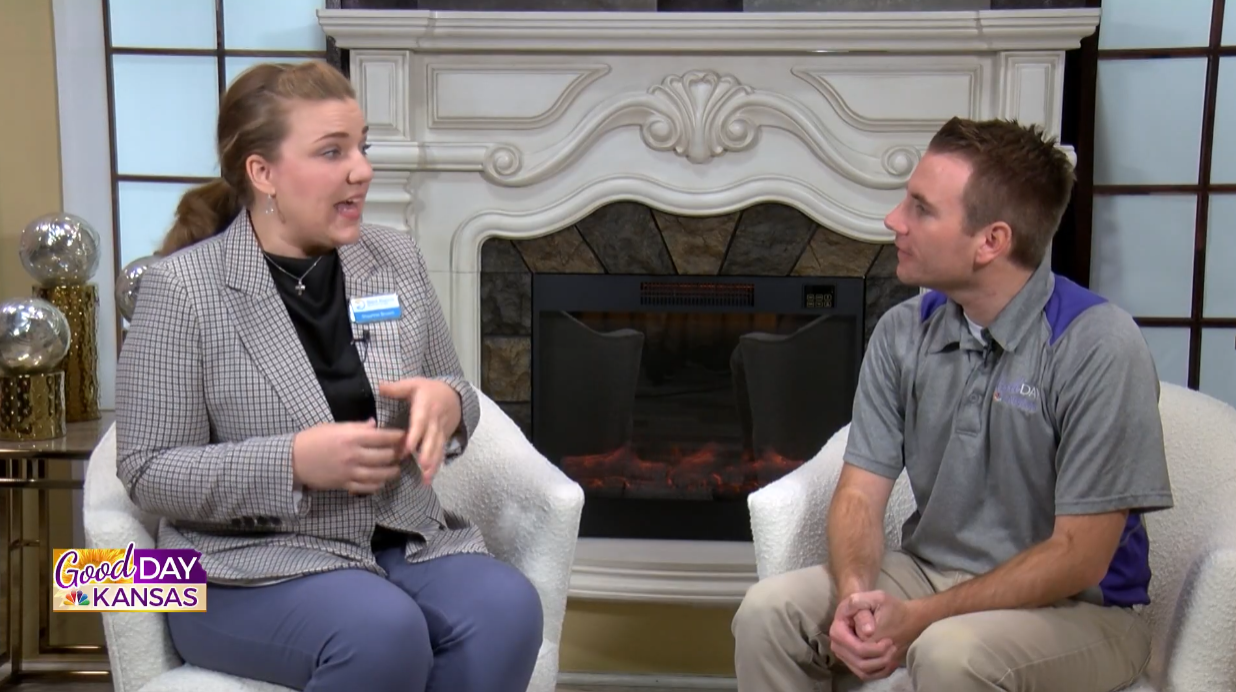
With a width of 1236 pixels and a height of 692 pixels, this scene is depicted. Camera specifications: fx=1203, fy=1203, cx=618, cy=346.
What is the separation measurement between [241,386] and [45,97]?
175cm

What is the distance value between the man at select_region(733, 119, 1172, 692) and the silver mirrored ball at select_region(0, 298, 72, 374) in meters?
1.55

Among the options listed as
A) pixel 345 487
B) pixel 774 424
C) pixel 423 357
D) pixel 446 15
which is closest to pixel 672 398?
pixel 774 424

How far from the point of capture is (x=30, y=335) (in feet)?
7.86

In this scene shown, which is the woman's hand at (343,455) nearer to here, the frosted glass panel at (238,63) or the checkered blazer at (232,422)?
the checkered blazer at (232,422)

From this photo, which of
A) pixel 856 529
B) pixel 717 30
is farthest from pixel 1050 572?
pixel 717 30

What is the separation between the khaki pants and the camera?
1510 mm

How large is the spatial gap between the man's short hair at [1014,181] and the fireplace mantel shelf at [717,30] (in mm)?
1098

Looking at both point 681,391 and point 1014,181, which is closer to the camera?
point 1014,181

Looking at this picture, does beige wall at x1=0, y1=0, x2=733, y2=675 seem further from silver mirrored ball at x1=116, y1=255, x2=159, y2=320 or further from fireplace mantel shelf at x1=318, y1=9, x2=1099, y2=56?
fireplace mantel shelf at x1=318, y1=9, x2=1099, y2=56

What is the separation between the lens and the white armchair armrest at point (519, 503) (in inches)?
72.9

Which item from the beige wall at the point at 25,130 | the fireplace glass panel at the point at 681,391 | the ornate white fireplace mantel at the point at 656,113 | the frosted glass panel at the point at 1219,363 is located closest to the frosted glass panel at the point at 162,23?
the beige wall at the point at 25,130

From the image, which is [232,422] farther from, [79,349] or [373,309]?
[79,349]

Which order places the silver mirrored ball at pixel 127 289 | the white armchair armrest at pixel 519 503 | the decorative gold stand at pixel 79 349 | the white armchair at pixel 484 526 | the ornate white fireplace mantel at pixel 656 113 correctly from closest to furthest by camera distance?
the white armchair at pixel 484 526, the white armchair armrest at pixel 519 503, the silver mirrored ball at pixel 127 289, the decorative gold stand at pixel 79 349, the ornate white fireplace mantel at pixel 656 113

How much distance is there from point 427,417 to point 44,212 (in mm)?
1858
